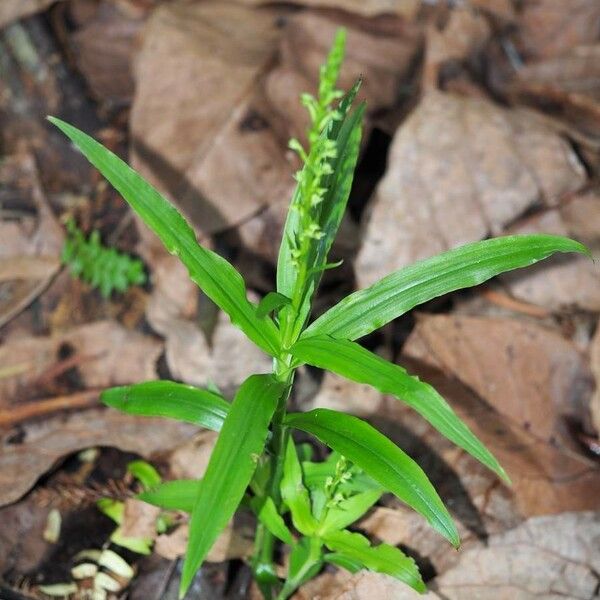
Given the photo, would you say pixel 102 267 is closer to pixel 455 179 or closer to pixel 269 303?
pixel 455 179

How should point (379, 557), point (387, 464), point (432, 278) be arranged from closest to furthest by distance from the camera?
point (387, 464)
point (432, 278)
point (379, 557)

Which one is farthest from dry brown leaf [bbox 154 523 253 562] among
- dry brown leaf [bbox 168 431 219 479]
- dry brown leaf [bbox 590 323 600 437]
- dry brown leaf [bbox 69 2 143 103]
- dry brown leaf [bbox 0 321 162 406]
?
dry brown leaf [bbox 69 2 143 103]

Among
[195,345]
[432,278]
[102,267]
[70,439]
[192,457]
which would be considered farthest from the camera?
[102,267]

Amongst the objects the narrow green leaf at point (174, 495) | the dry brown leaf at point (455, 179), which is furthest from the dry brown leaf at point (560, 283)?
the narrow green leaf at point (174, 495)

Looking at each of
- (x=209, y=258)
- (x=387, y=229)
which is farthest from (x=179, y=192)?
(x=209, y=258)

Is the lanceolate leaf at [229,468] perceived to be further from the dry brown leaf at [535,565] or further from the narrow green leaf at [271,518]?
the dry brown leaf at [535,565]

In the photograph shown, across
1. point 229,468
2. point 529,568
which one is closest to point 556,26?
point 529,568
